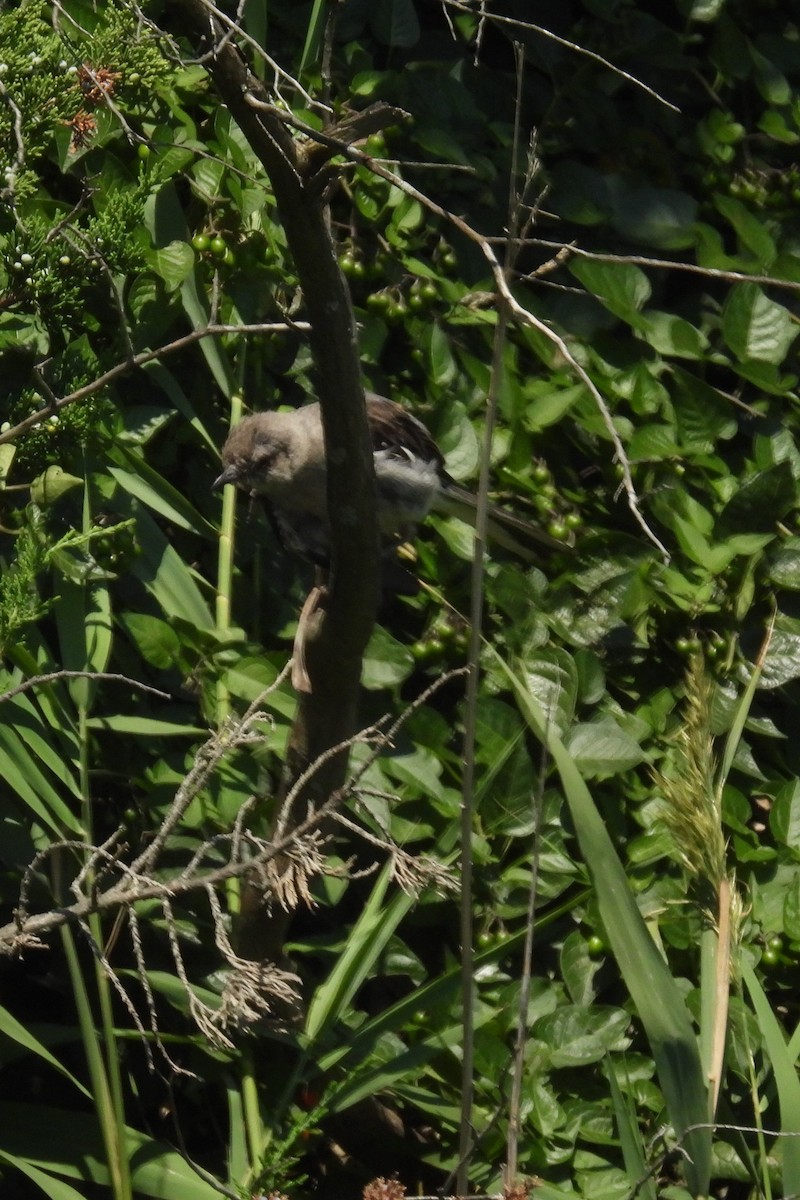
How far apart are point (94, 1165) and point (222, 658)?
43.6 inches

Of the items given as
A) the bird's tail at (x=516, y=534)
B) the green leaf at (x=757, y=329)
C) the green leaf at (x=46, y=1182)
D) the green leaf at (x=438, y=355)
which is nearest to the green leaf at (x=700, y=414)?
the green leaf at (x=757, y=329)

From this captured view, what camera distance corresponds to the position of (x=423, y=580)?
142 inches

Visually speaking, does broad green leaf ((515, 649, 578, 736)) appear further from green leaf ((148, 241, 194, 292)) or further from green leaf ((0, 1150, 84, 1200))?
green leaf ((0, 1150, 84, 1200))

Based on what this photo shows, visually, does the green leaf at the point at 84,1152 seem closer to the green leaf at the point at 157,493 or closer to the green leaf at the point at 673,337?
the green leaf at the point at 157,493

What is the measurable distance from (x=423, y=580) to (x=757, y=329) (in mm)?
1230

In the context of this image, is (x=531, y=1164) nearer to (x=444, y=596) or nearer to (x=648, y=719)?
(x=648, y=719)

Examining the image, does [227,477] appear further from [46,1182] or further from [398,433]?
[46,1182]

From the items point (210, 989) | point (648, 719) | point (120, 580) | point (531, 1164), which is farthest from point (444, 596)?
point (531, 1164)

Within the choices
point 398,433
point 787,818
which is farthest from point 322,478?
point 787,818

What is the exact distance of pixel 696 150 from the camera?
4164 millimetres

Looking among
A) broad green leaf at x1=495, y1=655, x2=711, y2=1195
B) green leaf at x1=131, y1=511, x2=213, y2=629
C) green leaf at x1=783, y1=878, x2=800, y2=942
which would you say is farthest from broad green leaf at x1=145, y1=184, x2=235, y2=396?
green leaf at x1=783, y1=878, x2=800, y2=942

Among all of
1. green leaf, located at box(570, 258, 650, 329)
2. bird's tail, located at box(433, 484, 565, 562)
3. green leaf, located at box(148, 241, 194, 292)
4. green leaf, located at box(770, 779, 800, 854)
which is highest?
green leaf, located at box(148, 241, 194, 292)

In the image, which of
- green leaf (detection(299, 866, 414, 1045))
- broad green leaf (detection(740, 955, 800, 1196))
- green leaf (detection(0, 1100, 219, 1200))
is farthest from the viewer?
green leaf (detection(299, 866, 414, 1045))

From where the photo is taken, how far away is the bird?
339 cm
